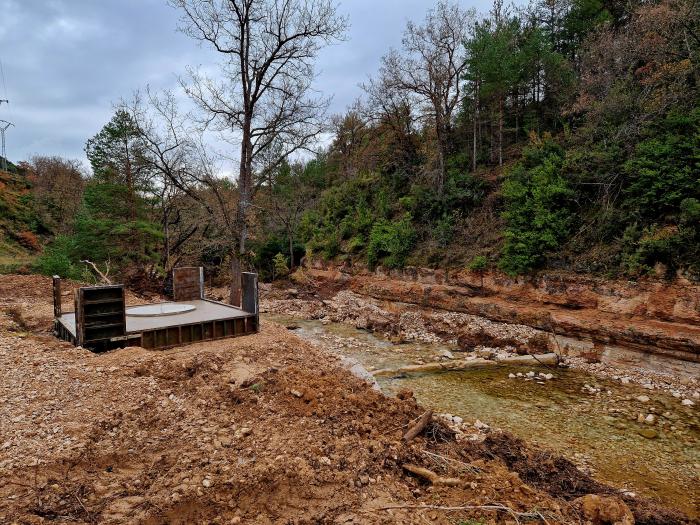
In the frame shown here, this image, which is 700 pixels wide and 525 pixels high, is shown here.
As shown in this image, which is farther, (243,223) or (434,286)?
(434,286)

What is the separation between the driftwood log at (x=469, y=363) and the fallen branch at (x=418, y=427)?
458cm

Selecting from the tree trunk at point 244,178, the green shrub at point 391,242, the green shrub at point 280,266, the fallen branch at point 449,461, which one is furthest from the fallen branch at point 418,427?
the green shrub at point 280,266

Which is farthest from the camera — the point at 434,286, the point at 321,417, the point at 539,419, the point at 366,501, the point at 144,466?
the point at 434,286

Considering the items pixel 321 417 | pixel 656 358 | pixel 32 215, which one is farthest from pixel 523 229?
pixel 32 215

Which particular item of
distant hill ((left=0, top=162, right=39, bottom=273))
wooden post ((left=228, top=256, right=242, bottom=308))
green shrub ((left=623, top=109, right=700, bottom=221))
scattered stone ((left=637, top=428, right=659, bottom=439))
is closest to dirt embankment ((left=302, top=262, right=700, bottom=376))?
green shrub ((left=623, top=109, right=700, bottom=221))

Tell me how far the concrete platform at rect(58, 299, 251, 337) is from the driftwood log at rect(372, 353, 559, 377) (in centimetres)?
449

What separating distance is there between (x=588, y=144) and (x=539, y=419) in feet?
39.5

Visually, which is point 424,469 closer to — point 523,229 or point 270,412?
point 270,412

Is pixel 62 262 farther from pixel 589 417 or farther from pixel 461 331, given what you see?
pixel 589 417

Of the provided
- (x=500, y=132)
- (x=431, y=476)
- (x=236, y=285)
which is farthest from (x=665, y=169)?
(x=236, y=285)

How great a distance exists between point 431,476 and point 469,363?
6951mm

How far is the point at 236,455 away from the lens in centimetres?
466

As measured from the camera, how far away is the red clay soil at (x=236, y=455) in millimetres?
3811

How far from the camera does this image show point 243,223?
14477 millimetres
